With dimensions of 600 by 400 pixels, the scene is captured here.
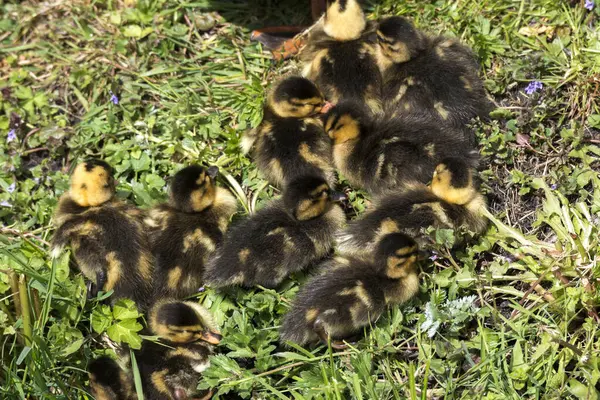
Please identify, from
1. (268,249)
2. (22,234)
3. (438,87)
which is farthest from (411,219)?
(22,234)

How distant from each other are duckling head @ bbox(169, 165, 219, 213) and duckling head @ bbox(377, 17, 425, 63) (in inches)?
44.7

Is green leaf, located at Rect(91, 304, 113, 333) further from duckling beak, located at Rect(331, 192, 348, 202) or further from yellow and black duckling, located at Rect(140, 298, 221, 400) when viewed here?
duckling beak, located at Rect(331, 192, 348, 202)

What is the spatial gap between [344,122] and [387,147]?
0.25 meters

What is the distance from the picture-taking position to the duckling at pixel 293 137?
13.3 feet

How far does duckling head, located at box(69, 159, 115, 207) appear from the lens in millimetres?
3975

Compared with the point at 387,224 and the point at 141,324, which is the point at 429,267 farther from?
the point at 141,324

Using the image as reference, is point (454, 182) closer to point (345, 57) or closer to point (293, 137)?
point (293, 137)

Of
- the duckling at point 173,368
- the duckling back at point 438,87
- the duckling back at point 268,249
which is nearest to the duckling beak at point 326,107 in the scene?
the duckling back at point 438,87

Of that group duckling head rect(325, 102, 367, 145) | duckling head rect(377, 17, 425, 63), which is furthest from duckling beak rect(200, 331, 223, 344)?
duckling head rect(377, 17, 425, 63)

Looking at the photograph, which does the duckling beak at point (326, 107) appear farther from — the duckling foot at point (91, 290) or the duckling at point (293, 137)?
the duckling foot at point (91, 290)

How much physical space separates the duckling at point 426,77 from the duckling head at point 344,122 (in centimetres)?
26

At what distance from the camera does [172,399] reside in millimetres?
3570

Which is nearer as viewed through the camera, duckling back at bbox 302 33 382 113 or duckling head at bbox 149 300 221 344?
duckling head at bbox 149 300 221 344

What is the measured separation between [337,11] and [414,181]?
108 cm
